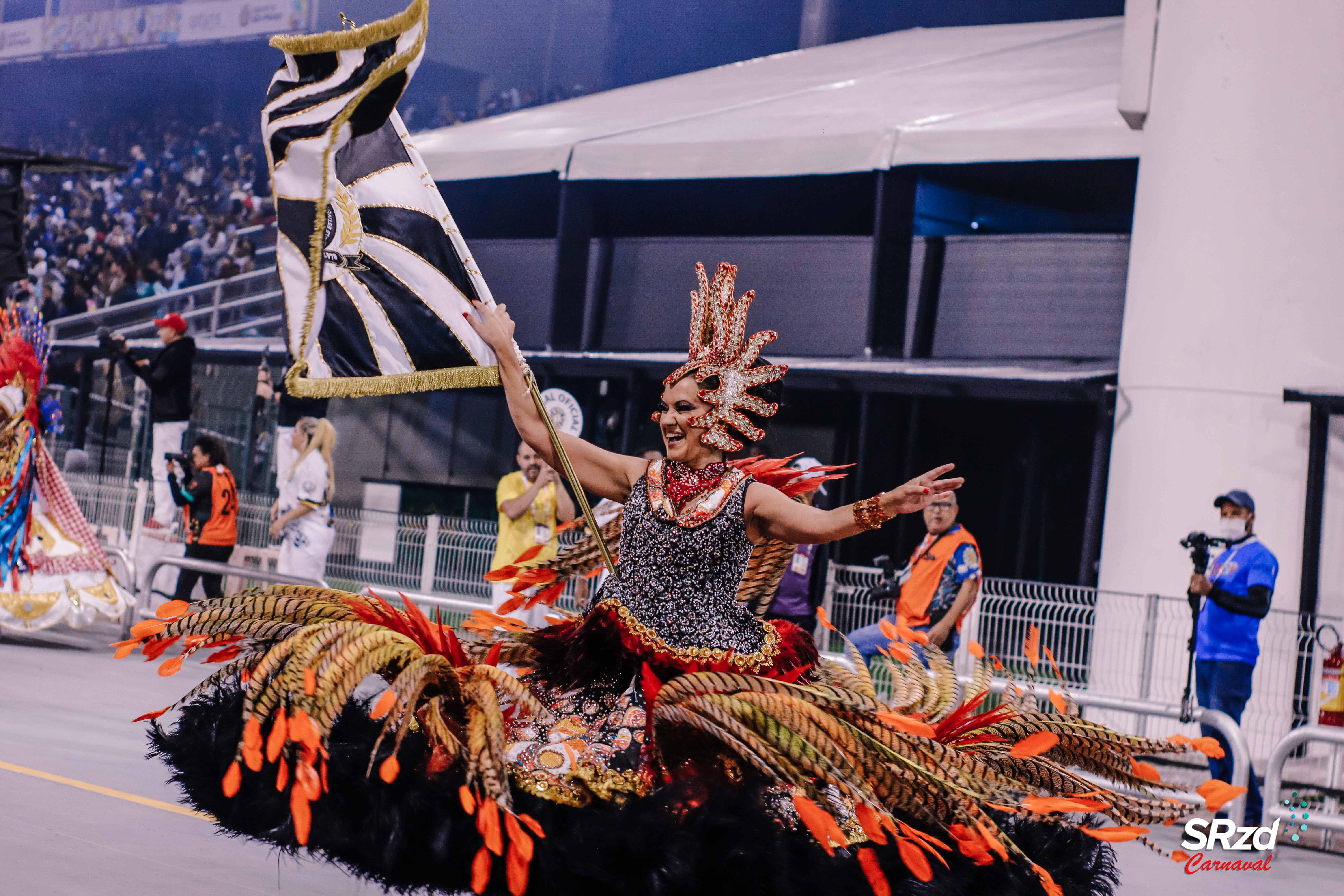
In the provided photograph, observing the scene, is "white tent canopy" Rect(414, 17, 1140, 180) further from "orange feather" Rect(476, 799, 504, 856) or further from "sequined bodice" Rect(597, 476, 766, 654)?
"orange feather" Rect(476, 799, 504, 856)

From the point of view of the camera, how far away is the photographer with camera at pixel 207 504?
11.3 meters

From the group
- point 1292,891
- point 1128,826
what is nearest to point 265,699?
point 1128,826

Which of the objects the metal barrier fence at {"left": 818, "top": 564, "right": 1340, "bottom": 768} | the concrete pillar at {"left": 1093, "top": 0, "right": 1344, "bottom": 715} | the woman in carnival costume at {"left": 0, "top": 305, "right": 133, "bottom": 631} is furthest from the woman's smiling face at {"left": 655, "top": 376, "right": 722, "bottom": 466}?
the concrete pillar at {"left": 1093, "top": 0, "right": 1344, "bottom": 715}

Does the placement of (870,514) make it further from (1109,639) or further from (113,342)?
(113,342)

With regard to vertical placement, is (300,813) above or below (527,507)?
below

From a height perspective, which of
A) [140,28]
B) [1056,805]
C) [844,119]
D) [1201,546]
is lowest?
[1056,805]

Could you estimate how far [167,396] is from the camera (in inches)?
521

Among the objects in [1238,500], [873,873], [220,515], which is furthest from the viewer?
[220,515]

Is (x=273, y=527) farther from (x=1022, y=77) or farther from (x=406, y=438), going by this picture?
(x=1022, y=77)

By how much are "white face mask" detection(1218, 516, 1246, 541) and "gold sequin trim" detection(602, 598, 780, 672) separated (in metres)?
4.82

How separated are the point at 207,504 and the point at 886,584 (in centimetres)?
538

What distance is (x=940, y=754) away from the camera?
154 inches

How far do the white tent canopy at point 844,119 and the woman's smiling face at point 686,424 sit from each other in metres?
9.90

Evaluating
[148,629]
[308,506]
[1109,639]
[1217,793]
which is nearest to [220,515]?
[308,506]
